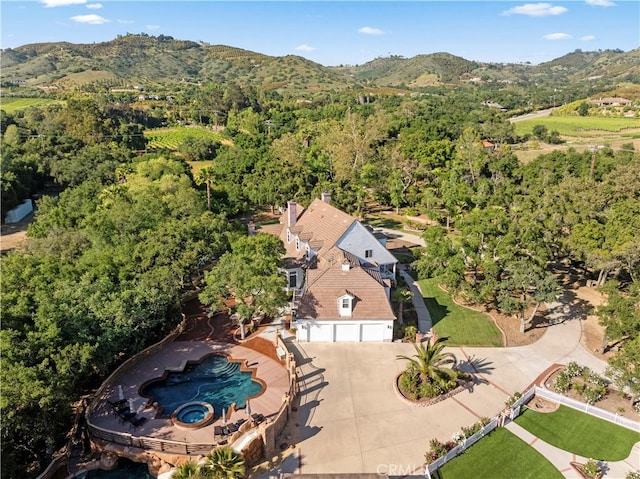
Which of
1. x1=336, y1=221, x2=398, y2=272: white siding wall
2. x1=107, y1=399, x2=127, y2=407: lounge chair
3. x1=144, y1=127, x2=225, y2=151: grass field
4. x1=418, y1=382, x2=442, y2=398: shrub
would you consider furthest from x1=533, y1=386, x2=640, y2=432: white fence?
x1=144, y1=127, x2=225, y2=151: grass field

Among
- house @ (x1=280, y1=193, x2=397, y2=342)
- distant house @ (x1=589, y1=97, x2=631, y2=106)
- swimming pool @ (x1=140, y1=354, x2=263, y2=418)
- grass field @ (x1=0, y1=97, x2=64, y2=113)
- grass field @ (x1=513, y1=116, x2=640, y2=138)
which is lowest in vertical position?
swimming pool @ (x1=140, y1=354, x2=263, y2=418)

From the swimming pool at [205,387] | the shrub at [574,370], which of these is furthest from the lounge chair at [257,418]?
the shrub at [574,370]

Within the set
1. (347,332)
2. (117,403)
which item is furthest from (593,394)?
(117,403)

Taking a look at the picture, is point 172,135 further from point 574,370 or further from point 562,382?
point 562,382

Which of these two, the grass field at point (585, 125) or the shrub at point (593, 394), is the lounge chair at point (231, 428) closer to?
the shrub at point (593, 394)

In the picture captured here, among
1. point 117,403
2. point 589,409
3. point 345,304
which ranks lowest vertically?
point 589,409

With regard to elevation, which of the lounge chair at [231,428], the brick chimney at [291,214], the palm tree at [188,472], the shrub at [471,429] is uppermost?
the brick chimney at [291,214]

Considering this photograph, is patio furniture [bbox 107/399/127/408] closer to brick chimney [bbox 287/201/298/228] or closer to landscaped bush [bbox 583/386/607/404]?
brick chimney [bbox 287/201/298/228]
